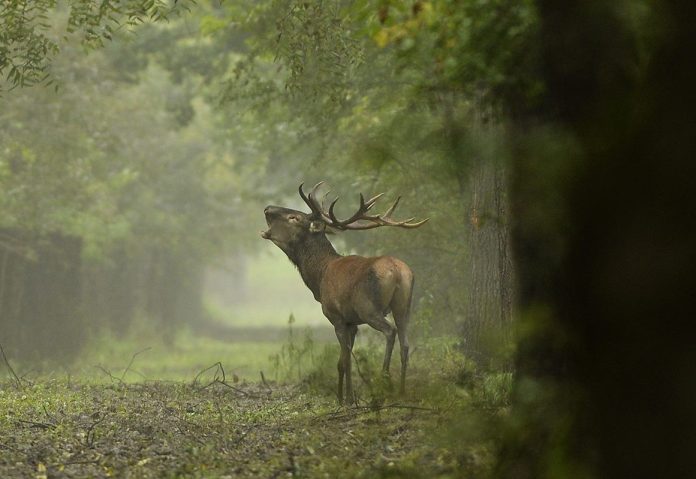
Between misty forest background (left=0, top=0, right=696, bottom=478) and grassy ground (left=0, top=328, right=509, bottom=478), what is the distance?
0.06 metres

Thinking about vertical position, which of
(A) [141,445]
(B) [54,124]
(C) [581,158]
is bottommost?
(A) [141,445]

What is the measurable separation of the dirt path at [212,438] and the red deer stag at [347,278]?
3.03 ft

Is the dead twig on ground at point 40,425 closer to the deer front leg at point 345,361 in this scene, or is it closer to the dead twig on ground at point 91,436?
the dead twig on ground at point 91,436

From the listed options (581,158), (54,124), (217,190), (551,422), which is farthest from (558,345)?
(217,190)

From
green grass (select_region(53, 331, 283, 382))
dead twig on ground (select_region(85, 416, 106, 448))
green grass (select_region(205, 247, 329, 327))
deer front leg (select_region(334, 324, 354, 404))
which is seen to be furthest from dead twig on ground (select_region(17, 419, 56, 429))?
green grass (select_region(205, 247, 329, 327))

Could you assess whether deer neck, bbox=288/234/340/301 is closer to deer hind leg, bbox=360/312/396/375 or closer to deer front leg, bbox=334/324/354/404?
deer front leg, bbox=334/324/354/404

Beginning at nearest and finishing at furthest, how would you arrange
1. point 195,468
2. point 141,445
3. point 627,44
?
point 627,44
point 195,468
point 141,445

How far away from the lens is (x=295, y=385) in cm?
1371

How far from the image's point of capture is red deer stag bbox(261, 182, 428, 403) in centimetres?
1101

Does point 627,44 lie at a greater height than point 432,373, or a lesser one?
greater

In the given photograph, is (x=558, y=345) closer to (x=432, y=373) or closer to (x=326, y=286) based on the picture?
(x=326, y=286)

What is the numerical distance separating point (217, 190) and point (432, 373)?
2732 centimetres

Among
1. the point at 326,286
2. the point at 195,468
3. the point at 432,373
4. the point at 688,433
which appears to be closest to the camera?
the point at 688,433

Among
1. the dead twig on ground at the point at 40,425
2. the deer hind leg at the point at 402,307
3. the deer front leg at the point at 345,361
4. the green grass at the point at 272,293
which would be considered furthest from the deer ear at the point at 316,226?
the green grass at the point at 272,293
